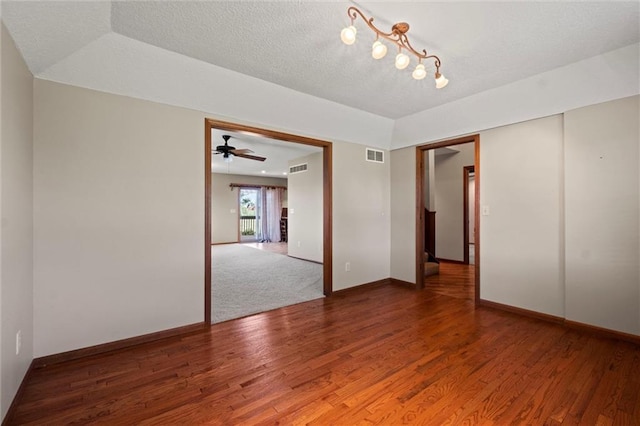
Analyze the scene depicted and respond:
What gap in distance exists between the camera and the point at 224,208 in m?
9.41

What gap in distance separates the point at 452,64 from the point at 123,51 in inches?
107

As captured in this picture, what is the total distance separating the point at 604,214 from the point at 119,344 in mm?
4470

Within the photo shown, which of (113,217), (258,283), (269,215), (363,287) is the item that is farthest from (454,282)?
(269,215)

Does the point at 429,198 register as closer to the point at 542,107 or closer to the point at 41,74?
the point at 542,107

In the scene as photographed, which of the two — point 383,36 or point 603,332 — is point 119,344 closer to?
point 383,36

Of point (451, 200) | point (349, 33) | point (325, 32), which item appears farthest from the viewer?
point (451, 200)

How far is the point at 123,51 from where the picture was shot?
2080 mm

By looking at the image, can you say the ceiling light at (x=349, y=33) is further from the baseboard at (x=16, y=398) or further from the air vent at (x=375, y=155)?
the baseboard at (x=16, y=398)

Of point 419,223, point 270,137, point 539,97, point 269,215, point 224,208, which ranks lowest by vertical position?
point 419,223

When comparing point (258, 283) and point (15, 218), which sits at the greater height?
point (15, 218)

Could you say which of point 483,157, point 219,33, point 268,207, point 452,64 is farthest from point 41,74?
point 268,207

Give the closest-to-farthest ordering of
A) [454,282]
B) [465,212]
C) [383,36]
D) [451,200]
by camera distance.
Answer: [383,36], [454,282], [465,212], [451,200]

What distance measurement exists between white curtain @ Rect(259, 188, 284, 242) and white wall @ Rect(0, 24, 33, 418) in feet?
26.8

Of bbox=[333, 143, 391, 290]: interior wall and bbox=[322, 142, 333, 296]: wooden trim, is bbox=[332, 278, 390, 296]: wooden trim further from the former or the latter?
bbox=[322, 142, 333, 296]: wooden trim
